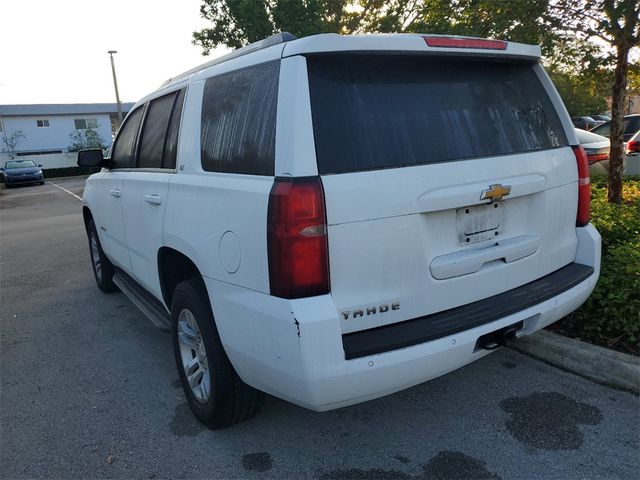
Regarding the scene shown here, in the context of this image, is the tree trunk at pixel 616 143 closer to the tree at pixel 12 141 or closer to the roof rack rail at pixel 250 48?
the roof rack rail at pixel 250 48

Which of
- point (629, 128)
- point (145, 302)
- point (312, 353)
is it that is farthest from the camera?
point (629, 128)

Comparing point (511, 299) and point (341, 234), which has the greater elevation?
point (341, 234)

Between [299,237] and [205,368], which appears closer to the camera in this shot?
[299,237]

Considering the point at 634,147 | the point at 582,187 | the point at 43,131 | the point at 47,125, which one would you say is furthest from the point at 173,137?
the point at 47,125

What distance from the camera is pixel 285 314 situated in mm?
2070

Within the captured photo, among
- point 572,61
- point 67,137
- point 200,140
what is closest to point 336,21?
point 572,61

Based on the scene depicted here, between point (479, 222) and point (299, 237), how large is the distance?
37.3 inches

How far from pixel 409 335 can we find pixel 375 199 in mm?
614

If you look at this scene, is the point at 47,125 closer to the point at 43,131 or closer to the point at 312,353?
the point at 43,131

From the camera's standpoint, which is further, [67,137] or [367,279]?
[67,137]

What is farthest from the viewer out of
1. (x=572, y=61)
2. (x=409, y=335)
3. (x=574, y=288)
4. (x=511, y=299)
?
(x=572, y=61)

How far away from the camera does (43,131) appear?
50.6 meters

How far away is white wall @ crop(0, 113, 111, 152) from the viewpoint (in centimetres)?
4903

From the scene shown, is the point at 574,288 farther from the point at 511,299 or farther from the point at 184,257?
the point at 184,257
